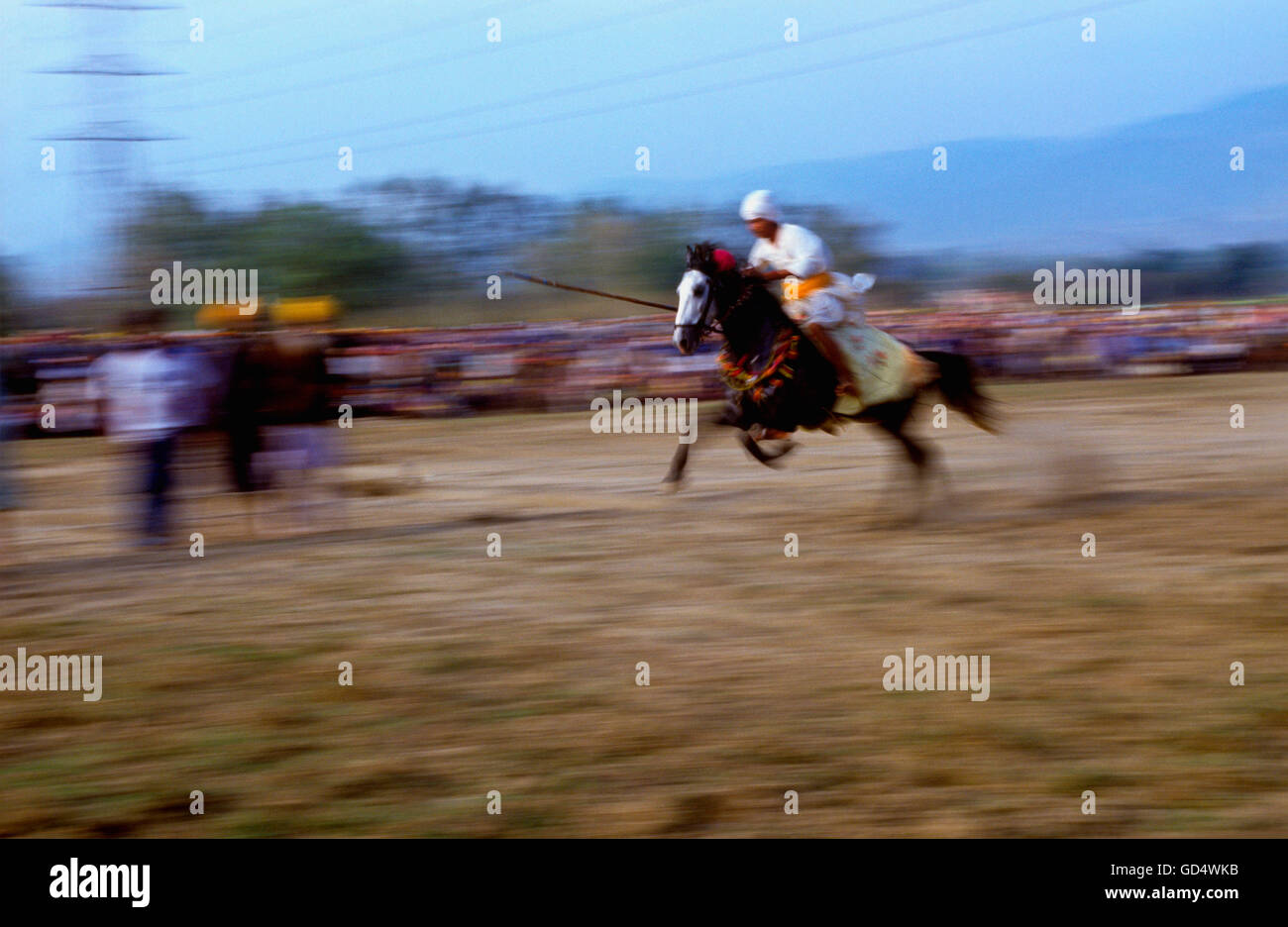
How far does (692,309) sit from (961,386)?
6.69ft

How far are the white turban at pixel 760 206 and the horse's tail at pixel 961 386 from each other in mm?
1425

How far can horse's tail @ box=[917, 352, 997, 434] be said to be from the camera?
8945mm

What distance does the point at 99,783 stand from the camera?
438 cm

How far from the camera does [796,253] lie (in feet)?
27.8

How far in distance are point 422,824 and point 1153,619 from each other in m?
3.67

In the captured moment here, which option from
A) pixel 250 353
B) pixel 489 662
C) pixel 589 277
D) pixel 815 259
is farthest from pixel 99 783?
pixel 589 277

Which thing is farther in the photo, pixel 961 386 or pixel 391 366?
pixel 391 366

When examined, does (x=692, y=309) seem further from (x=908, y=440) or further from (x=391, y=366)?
(x=391, y=366)

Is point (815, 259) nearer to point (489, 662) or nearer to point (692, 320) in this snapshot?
point (692, 320)

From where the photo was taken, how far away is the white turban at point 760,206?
332 inches
